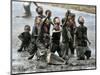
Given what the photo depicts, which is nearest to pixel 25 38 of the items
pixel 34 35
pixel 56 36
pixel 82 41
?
pixel 34 35

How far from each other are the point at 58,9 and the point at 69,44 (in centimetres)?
47

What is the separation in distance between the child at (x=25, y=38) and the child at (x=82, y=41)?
67 centimetres

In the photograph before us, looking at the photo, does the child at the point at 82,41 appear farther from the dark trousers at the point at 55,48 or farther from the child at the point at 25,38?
the child at the point at 25,38

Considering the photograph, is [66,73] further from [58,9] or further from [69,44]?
[58,9]

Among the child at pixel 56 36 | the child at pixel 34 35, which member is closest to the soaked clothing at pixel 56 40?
the child at pixel 56 36

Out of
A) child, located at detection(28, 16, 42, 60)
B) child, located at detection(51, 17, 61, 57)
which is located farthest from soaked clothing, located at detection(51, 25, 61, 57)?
child, located at detection(28, 16, 42, 60)

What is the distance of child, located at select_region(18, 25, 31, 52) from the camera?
239 cm

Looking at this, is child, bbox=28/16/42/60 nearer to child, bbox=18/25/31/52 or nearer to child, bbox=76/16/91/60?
child, bbox=18/25/31/52

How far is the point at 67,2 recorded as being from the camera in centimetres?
262

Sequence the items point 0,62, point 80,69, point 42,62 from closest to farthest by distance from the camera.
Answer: point 0,62 → point 42,62 → point 80,69

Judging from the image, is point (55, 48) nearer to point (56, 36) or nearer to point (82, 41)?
point (56, 36)

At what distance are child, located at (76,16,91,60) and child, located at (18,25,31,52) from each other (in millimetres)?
667

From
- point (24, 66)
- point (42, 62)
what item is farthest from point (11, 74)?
point (42, 62)

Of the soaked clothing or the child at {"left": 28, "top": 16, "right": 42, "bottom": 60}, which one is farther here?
the soaked clothing
